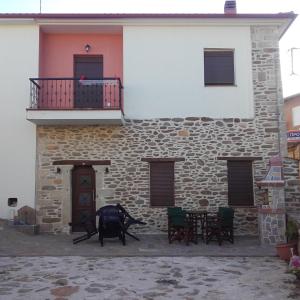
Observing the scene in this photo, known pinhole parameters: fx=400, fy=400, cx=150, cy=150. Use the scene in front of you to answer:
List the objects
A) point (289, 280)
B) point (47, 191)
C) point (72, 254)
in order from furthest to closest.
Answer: point (47, 191) → point (72, 254) → point (289, 280)

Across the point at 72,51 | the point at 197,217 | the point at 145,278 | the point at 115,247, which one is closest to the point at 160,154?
the point at 197,217

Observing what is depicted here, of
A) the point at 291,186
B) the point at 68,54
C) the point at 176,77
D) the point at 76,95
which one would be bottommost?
the point at 291,186

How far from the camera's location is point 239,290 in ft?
19.1

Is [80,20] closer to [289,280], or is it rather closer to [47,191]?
[47,191]

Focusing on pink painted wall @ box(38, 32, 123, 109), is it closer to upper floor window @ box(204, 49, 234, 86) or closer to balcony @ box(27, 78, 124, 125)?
balcony @ box(27, 78, 124, 125)

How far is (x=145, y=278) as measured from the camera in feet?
21.3

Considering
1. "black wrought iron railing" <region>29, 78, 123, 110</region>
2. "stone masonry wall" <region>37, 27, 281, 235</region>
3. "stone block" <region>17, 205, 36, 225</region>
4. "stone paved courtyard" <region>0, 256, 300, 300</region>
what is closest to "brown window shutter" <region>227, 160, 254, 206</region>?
"stone masonry wall" <region>37, 27, 281, 235</region>

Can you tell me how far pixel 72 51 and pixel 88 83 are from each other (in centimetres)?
125

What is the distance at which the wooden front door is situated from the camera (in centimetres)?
1136

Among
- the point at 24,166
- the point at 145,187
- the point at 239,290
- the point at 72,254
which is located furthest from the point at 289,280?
the point at 24,166

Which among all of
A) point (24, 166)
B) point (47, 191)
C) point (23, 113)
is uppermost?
point (23, 113)

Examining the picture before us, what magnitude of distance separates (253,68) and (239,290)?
7484 millimetres

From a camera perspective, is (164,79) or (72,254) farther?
(164,79)

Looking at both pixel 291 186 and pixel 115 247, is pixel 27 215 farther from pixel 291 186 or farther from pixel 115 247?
pixel 291 186
